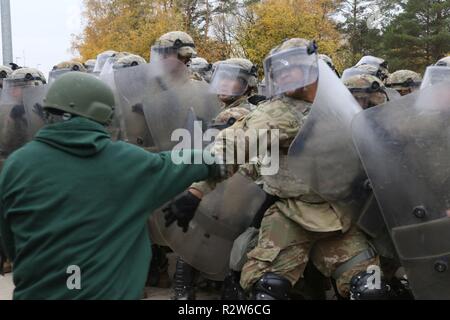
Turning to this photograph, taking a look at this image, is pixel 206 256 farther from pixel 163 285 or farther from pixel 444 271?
pixel 444 271

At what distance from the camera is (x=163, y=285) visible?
5.02 metres

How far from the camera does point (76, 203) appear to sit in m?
2.01

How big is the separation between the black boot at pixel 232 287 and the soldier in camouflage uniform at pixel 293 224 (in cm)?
53

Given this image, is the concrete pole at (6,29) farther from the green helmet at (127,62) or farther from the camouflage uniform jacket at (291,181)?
the camouflage uniform jacket at (291,181)

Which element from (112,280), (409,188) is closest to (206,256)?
(409,188)

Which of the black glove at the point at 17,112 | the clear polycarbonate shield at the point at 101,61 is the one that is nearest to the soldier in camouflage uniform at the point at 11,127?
the black glove at the point at 17,112

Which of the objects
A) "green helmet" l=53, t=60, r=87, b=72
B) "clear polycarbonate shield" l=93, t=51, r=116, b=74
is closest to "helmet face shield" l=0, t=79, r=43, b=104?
"green helmet" l=53, t=60, r=87, b=72

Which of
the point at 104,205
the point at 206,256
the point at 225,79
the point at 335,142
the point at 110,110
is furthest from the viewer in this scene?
the point at 225,79

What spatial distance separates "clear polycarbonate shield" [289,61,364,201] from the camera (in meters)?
2.97

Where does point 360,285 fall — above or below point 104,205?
below

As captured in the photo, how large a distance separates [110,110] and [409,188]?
4.84 feet

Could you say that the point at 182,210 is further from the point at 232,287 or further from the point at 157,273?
the point at 157,273

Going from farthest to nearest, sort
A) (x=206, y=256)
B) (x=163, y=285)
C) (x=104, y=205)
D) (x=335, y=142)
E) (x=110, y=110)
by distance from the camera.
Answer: (x=163, y=285), (x=206, y=256), (x=335, y=142), (x=110, y=110), (x=104, y=205)

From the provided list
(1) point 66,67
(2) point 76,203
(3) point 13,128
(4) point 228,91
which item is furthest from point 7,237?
(1) point 66,67
